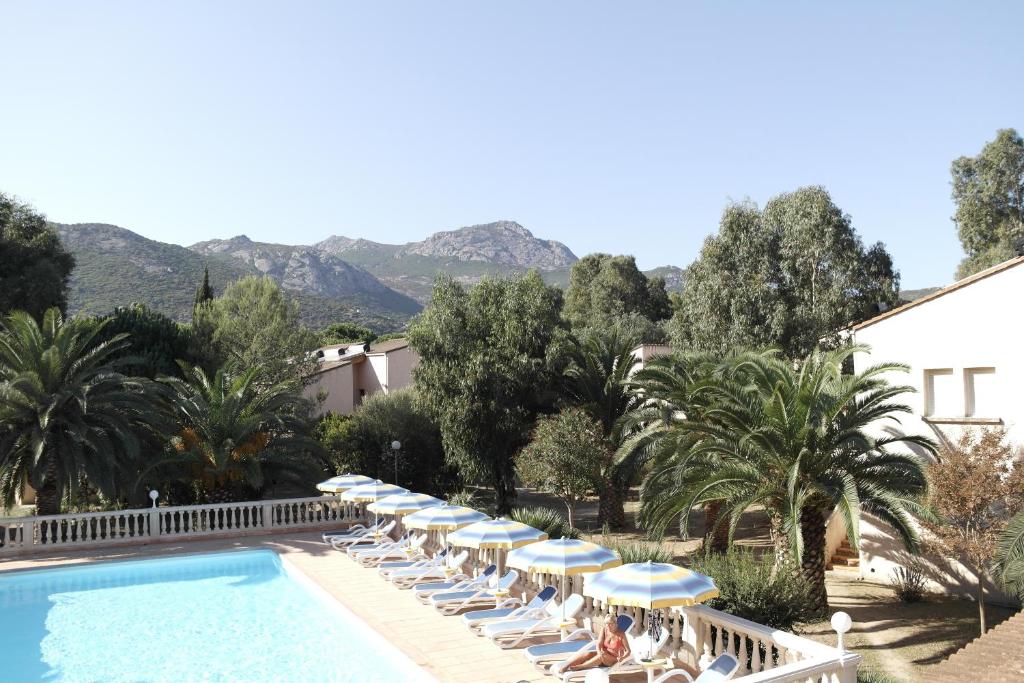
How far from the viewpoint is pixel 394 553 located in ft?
62.6

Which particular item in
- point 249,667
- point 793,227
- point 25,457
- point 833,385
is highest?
point 793,227

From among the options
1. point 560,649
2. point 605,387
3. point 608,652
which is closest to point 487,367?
point 605,387

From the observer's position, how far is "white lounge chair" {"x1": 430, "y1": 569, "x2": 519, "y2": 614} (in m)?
14.4

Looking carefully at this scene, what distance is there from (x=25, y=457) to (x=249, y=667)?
1201 cm

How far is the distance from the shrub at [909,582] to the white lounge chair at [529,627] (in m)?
8.33

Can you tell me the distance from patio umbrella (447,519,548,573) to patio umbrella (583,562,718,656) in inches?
142

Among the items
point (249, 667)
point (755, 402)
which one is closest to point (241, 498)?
point (249, 667)

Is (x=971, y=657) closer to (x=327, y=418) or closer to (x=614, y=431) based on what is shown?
(x=614, y=431)

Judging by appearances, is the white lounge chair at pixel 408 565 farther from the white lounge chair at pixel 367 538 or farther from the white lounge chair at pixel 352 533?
the white lounge chair at pixel 352 533

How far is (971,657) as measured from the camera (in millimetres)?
10781

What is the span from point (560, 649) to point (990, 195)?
1667 inches

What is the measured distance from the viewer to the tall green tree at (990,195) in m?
42.3

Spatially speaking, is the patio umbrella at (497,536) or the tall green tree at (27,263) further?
the tall green tree at (27,263)

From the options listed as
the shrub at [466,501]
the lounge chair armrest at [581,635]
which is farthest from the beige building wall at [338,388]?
the lounge chair armrest at [581,635]
